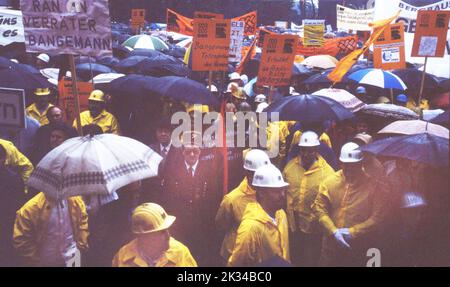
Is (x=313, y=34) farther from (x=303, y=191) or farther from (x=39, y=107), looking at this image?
(x=303, y=191)

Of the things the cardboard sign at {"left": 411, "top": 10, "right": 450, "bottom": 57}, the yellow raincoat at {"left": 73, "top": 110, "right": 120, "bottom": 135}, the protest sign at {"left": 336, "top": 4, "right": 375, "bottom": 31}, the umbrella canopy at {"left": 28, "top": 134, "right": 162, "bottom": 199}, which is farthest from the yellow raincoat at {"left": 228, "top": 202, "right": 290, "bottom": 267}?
the protest sign at {"left": 336, "top": 4, "right": 375, "bottom": 31}

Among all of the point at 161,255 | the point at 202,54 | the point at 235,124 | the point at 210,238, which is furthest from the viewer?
the point at 202,54

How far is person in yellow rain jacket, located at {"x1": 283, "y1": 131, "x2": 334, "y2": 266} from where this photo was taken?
5770 millimetres

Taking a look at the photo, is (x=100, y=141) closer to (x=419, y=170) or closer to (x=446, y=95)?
(x=419, y=170)

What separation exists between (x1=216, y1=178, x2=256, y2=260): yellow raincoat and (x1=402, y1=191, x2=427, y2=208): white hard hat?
1.25 metres

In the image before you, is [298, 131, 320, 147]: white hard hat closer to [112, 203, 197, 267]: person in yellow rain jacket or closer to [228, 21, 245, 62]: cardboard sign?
[112, 203, 197, 267]: person in yellow rain jacket

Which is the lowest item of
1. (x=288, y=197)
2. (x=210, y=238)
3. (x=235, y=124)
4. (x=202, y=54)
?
(x=210, y=238)

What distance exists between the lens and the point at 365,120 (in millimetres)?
6977

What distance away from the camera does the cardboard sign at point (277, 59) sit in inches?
320

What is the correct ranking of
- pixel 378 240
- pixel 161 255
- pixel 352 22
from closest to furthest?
pixel 161 255, pixel 378 240, pixel 352 22

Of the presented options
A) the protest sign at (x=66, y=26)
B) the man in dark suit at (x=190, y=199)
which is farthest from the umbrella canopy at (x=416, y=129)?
the protest sign at (x=66, y=26)
